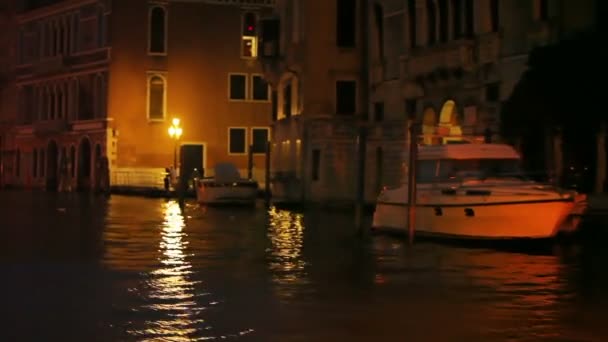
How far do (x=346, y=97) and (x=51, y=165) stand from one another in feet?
90.3

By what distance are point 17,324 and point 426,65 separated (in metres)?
26.7

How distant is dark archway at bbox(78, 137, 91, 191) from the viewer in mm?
62156

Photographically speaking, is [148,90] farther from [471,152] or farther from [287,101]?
[471,152]

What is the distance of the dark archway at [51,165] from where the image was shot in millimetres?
65938

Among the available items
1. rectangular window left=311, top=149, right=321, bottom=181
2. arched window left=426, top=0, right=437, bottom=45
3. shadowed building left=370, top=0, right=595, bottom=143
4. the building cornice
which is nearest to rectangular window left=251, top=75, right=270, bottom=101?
the building cornice

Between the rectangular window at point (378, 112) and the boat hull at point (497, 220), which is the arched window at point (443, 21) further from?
the boat hull at point (497, 220)

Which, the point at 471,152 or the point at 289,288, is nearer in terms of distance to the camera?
the point at 289,288

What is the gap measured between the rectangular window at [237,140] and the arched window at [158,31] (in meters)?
5.38

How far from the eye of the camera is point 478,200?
68.8 feet

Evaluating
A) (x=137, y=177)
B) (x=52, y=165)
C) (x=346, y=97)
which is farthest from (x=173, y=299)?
(x=52, y=165)

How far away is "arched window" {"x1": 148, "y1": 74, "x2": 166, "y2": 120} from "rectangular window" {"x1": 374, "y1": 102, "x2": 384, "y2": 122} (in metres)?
18.9

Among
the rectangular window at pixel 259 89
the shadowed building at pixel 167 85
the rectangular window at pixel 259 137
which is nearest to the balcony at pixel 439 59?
the shadowed building at pixel 167 85

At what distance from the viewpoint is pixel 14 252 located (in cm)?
1906

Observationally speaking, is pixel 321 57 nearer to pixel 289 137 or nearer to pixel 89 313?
pixel 289 137
